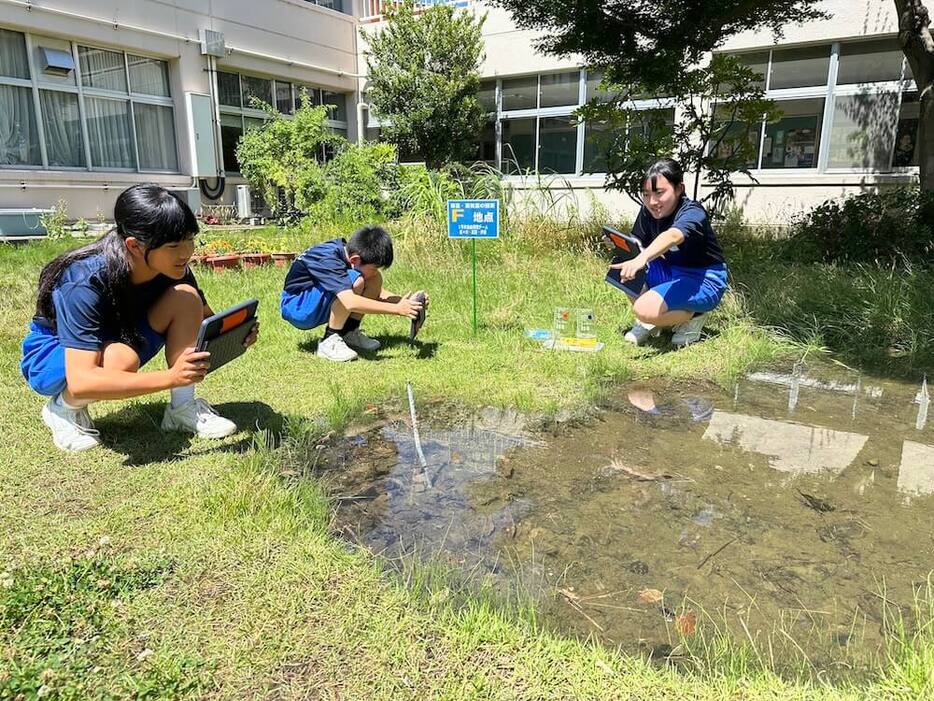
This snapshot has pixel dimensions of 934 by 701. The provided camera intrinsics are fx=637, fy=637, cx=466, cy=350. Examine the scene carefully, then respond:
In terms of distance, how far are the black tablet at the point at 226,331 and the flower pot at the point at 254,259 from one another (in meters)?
4.52

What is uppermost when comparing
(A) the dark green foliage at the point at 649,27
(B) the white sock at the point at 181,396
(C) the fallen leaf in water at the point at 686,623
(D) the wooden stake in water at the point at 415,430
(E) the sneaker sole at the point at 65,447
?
(A) the dark green foliage at the point at 649,27

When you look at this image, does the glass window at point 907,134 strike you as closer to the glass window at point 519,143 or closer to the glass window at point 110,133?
the glass window at point 519,143

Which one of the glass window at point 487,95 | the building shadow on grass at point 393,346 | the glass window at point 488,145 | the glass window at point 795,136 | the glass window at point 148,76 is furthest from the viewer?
the glass window at point 488,145

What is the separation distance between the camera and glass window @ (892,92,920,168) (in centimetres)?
980

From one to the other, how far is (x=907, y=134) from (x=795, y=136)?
1.58 meters

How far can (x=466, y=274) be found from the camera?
6.28 meters

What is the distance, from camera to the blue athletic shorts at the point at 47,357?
8.09ft

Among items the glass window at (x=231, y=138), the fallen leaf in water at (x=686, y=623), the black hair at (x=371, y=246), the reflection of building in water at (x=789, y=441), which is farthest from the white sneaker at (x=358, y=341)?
the glass window at (x=231, y=138)

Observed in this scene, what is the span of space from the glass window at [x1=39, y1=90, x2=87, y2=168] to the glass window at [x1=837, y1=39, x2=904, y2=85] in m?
12.7

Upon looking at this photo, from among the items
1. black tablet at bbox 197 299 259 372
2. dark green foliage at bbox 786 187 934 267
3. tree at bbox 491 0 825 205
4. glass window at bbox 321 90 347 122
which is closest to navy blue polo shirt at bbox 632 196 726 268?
black tablet at bbox 197 299 259 372

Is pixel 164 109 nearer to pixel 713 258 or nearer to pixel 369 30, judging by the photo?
pixel 369 30

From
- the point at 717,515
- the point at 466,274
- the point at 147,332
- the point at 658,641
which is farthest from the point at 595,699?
the point at 466,274

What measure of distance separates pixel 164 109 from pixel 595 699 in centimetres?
1344

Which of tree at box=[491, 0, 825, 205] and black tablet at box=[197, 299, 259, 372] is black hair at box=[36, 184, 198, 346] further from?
tree at box=[491, 0, 825, 205]
